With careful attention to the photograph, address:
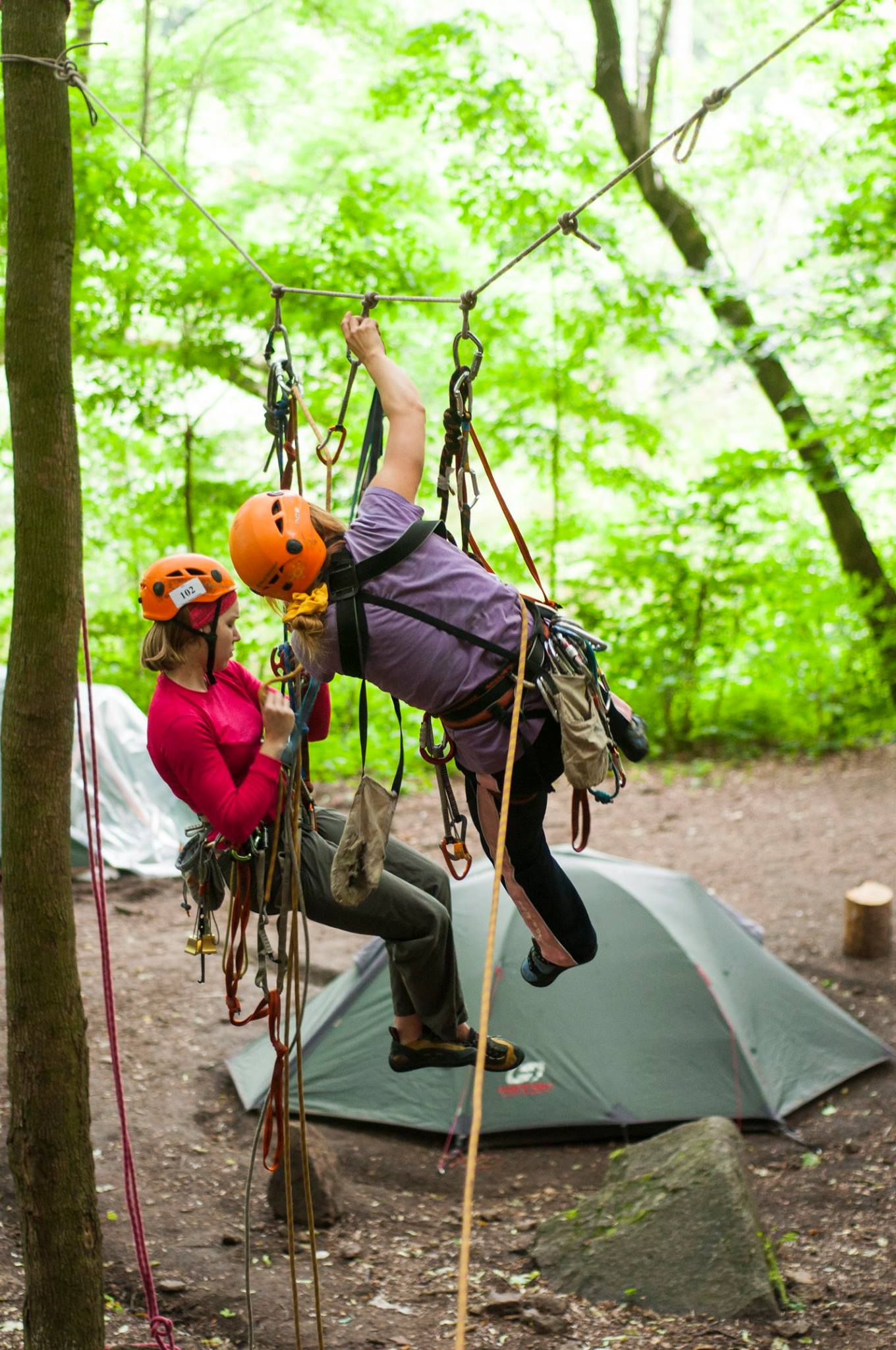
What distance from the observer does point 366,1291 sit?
4.41m

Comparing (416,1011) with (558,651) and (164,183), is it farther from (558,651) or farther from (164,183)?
(164,183)

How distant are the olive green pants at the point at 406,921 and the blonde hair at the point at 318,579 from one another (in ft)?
2.10

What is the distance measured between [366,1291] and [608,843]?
462cm

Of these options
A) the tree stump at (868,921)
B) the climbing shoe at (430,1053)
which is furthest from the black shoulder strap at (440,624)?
the tree stump at (868,921)

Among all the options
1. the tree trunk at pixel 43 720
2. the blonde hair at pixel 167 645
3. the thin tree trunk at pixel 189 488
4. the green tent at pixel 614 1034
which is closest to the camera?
the blonde hair at pixel 167 645

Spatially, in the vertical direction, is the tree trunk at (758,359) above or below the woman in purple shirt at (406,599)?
above

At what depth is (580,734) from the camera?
2.46 metres

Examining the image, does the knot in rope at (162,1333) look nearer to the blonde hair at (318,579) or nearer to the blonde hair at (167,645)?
the blonde hair at (167,645)

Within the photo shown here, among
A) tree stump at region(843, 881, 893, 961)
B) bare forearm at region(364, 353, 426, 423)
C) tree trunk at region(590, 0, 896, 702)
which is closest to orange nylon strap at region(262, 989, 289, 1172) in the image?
bare forearm at region(364, 353, 426, 423)

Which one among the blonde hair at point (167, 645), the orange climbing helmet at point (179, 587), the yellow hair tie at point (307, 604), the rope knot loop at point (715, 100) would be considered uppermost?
the rope knot loop at point (715, 100)

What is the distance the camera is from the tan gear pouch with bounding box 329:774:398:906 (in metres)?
2.56

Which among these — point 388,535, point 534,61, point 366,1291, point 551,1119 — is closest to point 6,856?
point 388,535

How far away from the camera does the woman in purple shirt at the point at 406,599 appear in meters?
2.34

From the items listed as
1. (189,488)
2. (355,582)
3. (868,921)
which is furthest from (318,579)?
(189,488)
